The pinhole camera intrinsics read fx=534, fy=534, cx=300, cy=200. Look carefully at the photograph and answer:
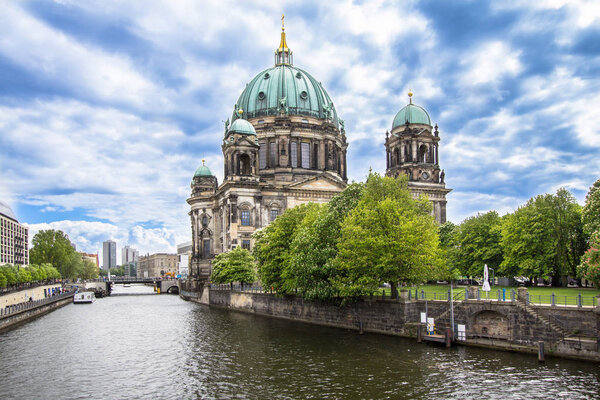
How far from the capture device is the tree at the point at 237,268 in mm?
79062

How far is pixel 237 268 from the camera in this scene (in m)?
79.5

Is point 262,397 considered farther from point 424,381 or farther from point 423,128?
point 423,128

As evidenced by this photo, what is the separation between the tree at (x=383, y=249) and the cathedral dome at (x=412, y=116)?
166ft

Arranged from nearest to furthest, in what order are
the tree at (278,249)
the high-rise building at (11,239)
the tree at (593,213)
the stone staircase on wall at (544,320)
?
1. the stone staircase on wall at (544,320)
2. the tree at (593,213)
3. the tree at (278,249)
4. the high-rise building at (11,239)

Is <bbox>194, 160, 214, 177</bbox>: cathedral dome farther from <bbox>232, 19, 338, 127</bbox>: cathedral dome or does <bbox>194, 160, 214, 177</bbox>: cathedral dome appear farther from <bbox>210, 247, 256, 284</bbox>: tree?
<bbox>210, 247, 256, 284</bbox>: tree

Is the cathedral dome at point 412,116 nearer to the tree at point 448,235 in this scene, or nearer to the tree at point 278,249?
the tree at point 448,235

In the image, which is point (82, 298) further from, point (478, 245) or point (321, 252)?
point (478, 245)

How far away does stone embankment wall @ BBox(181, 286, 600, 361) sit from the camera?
33719 mm

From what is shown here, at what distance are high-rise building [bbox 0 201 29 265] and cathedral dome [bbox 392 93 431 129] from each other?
101 m

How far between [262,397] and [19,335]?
35472mm

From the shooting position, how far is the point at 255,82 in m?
116

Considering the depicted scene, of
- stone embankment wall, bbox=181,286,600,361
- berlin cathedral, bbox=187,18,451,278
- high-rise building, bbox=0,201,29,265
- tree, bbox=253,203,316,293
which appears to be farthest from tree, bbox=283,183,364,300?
high-rise building, bbox=0,201,29,265

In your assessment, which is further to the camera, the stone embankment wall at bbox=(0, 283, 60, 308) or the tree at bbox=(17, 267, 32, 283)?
the tree at bbox=(17, 267, 32, 283)

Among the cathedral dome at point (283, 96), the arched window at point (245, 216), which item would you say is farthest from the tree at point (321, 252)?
the cathedral dome at point (283, 96)
